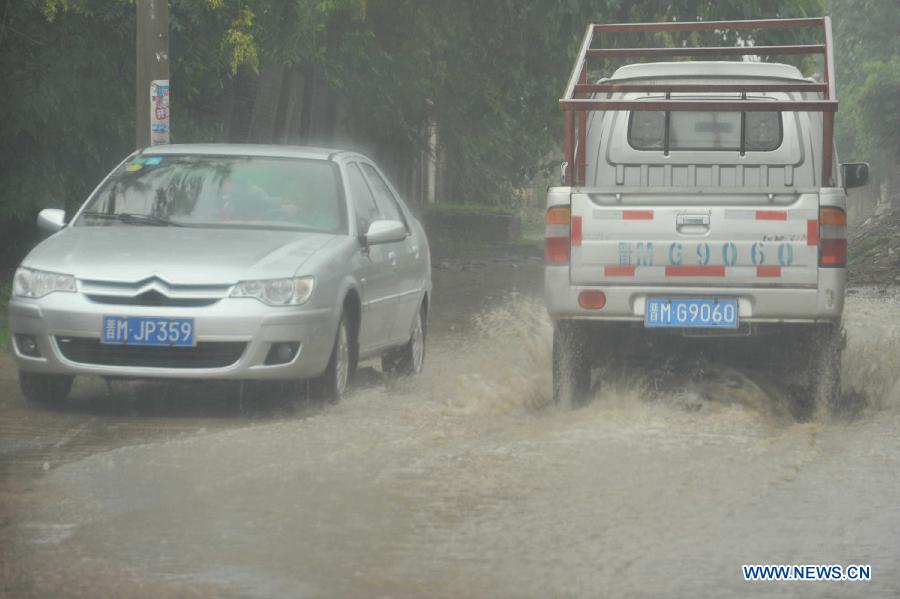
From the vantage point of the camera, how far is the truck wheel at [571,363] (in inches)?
393

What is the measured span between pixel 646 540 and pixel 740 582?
2.19ft

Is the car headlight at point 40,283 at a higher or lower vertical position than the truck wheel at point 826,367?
higher

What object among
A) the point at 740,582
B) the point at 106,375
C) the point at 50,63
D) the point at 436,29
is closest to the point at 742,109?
the point at 106,375

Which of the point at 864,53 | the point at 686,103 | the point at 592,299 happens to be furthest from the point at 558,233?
the point at 864,53

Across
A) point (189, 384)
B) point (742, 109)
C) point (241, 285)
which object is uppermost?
point (742, 109)

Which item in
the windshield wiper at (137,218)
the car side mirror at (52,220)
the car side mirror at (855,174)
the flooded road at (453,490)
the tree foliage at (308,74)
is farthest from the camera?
the tree foliage at (308,74)

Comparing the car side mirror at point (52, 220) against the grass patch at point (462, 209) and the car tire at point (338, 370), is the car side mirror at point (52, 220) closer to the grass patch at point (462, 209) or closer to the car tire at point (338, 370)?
the car tire at point (338, 370)

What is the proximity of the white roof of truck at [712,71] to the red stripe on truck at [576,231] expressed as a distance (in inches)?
81.3

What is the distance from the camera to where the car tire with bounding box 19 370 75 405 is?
984cm

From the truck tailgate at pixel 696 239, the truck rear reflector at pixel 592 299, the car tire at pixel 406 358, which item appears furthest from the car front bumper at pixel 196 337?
the car tire at pixel 406 358

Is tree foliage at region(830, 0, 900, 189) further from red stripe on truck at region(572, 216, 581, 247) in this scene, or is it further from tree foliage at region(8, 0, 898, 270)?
red stripe on truck at region(572, 216, 581, 247)

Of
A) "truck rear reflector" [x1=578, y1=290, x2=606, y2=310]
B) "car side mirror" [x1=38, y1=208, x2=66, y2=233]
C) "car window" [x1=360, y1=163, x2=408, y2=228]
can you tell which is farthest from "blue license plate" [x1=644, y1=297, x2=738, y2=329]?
"car side mirror" [x1=38, y1=208, x2=66, y2=233]

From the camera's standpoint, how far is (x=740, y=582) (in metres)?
5.58

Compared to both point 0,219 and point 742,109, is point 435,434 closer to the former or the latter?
point 742,109
